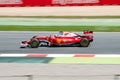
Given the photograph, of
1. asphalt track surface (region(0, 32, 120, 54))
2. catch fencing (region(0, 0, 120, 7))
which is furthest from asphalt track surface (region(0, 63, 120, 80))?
catch fencing (region(0, 0, 120, 7))

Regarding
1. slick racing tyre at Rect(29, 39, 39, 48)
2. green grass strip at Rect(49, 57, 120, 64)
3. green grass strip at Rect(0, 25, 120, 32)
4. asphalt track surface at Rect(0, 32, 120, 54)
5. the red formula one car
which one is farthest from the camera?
green grass strip at Rect(0, 25, 120, 32)

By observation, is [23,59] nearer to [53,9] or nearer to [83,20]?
[83,20]

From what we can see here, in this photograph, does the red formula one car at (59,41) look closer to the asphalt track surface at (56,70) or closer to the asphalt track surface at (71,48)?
the asphalt track surface at (71,48)

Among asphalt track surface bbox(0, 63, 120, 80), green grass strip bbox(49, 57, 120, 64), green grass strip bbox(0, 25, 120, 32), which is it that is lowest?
green grass strip bbox(0, 25, 120, 32)

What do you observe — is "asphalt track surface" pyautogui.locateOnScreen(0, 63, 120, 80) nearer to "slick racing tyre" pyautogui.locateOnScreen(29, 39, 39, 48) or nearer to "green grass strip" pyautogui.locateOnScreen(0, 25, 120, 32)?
"slick racing tyre" pyautogui.locateOnScreen(29, 39, 39, 48)

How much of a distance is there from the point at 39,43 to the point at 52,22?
37.7 ft

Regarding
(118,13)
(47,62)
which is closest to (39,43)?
(47,62)

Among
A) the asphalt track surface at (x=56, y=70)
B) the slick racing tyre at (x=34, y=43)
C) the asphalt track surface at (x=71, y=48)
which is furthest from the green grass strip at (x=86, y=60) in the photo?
the slick racing tyre at (x=34, y=43)

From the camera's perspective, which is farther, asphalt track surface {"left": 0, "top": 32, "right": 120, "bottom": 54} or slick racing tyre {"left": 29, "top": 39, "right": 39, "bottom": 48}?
slick racing tyre {"left": 29, "top": 39, "right": 39, "bottom": 48}

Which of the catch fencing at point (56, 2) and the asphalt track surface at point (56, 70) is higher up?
the catch fencing at point (56, 2)

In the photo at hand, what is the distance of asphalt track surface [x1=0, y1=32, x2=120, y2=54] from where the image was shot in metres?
18.3

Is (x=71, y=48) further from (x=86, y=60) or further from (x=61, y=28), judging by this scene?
(x=61, y=28)

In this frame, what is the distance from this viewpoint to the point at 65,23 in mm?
30141

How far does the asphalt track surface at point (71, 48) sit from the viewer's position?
60.0 feet
